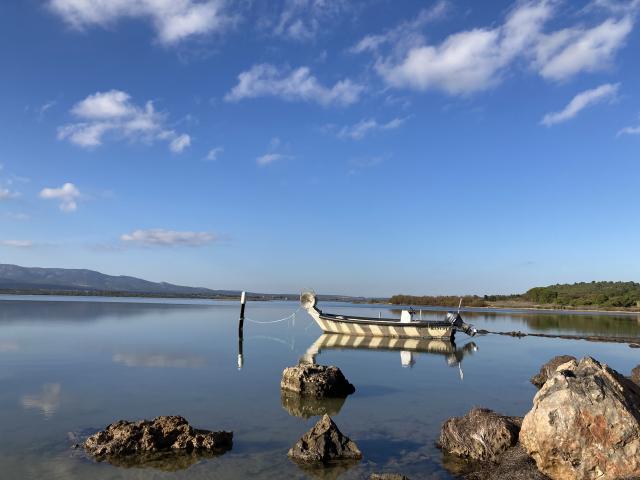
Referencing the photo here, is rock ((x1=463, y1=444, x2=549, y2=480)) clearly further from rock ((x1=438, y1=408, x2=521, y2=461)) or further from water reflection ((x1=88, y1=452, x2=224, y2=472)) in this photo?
water reflection ((x1=88, y1=452, x2=224, y2=472))

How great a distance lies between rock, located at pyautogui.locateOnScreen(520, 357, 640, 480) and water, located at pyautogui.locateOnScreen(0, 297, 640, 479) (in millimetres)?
1873

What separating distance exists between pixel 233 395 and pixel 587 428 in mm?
9250

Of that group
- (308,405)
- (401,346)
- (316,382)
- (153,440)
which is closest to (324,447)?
(153,440)

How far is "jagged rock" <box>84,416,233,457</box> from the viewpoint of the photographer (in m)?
8.36

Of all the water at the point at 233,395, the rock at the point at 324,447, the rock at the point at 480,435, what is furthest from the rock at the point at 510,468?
the rock at the point at 324,447

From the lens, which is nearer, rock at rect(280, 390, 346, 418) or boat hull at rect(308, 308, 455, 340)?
rock at rect(280, 390, 346, 418)

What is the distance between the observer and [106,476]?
294 inches

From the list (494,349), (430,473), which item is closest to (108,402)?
(430,473)

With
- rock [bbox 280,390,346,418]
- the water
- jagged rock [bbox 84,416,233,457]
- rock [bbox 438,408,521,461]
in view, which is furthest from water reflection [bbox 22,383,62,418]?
rock [bbox 438,408,521,461]

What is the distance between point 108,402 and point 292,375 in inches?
188

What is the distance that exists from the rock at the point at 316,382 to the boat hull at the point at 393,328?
57.7 feet

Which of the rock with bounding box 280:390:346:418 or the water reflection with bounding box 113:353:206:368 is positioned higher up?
the water reflection with bounding box 113:353:206:368

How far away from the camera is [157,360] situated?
19172 mm

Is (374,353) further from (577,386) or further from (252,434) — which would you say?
(577,386)
